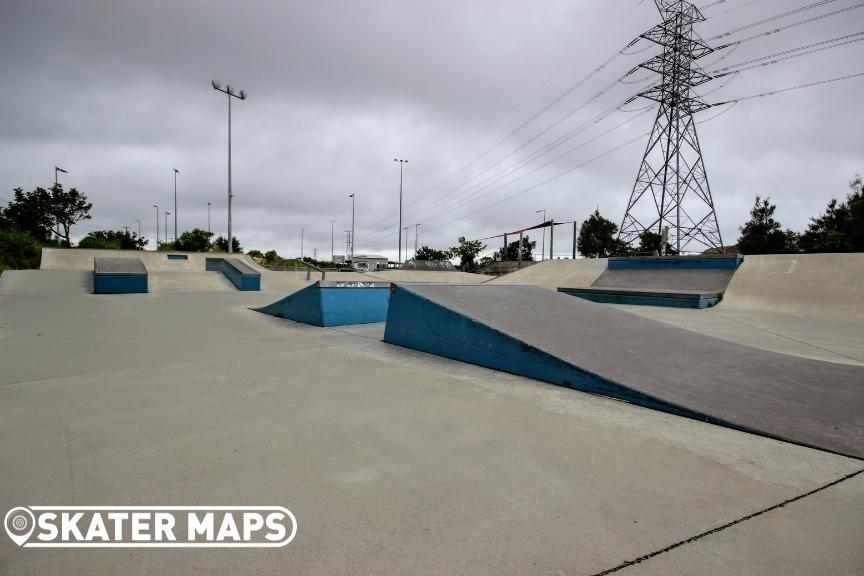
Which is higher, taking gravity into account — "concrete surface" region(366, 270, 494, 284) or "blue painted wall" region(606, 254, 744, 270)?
"blue painted wall" region(606, 254, 744, 270)

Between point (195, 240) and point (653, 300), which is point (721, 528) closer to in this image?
point (653, 300)

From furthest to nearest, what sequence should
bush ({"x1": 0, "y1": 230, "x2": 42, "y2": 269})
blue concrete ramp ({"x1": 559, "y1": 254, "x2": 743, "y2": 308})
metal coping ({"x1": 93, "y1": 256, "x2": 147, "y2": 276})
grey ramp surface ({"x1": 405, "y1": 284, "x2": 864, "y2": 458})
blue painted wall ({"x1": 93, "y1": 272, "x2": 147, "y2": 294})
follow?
bush ({"x1": 0, "y1": 230, "x2": 42, "y2": 269}), metal coping ({"x1": 93, "y1": 256, "x2": 147, "y2": 276}), blue painted wall ({"x1": 93, "y1": 272, "x2": 147, "y2": 294}), blue concrete ramp ({"x1": 559, "y1": 254, "x2": 743, "y2": 308}), grey ramp surface ({"x1": 405, "y1": 284, "x2": 864, "y2": 458})

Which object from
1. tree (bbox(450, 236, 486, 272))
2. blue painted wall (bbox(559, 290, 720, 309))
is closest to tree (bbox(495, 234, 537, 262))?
tree (bbox(450, 236, 486, 272))

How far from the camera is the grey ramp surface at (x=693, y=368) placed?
296 cm

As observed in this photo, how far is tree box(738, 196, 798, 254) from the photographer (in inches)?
1240

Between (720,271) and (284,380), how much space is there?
1630cm

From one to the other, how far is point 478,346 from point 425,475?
8.74 feet

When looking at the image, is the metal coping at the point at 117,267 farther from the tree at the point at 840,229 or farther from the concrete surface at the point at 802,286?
the tree at the point at 840,229

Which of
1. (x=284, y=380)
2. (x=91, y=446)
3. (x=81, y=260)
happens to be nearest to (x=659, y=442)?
(x=284, y=380)

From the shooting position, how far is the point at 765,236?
31859mm

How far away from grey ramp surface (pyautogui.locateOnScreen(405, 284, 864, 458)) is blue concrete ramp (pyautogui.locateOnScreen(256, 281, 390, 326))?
2.71 m
